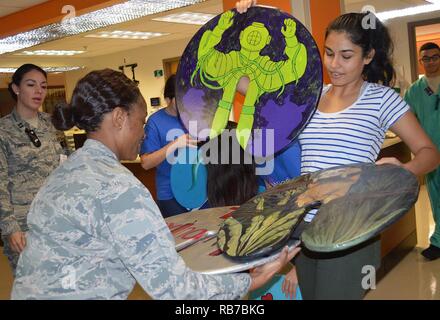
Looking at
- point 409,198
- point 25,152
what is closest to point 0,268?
point 25,152

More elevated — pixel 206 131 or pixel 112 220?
pixel 206 131

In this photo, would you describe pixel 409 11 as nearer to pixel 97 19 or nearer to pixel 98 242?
pixel 97 19

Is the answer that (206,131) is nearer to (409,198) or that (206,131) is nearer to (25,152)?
(409,198)

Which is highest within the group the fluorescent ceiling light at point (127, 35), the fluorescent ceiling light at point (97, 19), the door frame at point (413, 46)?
the fluorescent ceiling light at point (127, 35)

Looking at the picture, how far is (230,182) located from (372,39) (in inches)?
32.8

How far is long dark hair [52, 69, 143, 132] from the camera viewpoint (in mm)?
1144

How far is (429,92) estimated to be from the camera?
12.3 feet

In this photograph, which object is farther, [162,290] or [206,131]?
[206,131]

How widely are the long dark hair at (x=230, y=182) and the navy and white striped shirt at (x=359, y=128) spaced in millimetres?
530

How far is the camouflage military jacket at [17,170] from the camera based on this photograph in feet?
7.54

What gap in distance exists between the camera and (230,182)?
1964 millimetres

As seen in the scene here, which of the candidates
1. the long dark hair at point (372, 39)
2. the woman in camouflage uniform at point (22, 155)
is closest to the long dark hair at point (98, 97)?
the long dark hair at point (372, 39)

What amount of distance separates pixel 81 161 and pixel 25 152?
146cm

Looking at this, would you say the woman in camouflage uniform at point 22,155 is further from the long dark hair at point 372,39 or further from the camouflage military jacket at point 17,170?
the long dark hair at point 372,39
